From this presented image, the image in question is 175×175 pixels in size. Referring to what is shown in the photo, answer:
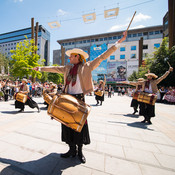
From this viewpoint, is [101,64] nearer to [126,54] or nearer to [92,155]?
[126,54]

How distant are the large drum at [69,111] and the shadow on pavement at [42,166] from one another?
0.85 metres

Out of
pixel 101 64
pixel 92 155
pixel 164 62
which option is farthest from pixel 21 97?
pixel 101 64

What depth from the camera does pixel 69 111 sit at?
1734mm

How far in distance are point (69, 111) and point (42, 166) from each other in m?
1.19

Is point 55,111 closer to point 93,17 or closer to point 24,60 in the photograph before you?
point 93,17

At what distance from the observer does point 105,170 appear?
1.95 metres

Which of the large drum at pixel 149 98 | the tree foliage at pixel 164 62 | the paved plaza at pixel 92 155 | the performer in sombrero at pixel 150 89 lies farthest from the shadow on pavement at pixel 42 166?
the tree foliage at pixel 164 62

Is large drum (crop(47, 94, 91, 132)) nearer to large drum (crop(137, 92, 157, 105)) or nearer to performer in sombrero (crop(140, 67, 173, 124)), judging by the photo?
large drum (crop(137, 92, 157, 105))

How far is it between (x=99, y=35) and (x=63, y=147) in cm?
5339

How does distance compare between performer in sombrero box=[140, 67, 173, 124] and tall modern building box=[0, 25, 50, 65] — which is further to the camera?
tall modern building box=[0, 25, 50, 65]

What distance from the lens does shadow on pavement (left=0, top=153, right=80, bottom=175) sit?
188 cm

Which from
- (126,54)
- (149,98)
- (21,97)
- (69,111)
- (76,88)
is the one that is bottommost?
(21,97)

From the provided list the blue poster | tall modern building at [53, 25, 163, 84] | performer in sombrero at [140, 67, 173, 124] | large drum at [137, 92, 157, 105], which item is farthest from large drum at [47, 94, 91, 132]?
the blue poster

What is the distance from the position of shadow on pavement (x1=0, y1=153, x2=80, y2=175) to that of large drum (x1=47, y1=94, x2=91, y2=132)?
853mm
